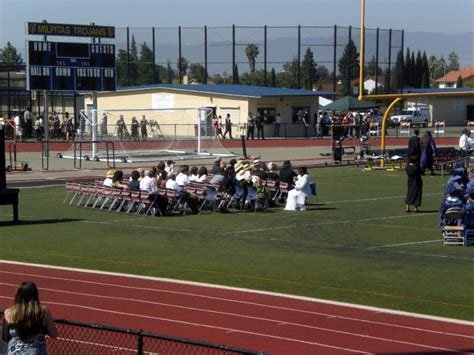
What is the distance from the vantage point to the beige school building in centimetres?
6306

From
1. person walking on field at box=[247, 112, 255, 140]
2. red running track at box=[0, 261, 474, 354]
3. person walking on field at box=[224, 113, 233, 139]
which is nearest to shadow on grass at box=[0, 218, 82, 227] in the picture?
red running track at box=[0, 261, 474, 354]

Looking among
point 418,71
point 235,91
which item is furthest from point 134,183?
point 418,71

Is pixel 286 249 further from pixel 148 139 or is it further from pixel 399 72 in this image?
pixel 399 72

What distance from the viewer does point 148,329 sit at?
12875 millimetres

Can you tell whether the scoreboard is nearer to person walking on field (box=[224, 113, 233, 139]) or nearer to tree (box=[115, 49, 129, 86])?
person walking on field (box=[224, 113, 233, 139])

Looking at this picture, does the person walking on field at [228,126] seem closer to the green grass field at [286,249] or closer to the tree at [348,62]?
the tree at [348,62]

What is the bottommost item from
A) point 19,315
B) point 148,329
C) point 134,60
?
point 148,329

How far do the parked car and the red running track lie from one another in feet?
209

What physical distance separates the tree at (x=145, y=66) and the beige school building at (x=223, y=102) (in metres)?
17.3

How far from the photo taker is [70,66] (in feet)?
143

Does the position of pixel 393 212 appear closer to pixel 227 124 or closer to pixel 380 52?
pixel 227 124

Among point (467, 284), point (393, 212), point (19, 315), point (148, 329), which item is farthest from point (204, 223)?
point (19, 315)

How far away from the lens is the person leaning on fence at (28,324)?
8281mm

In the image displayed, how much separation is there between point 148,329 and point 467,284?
554cm
